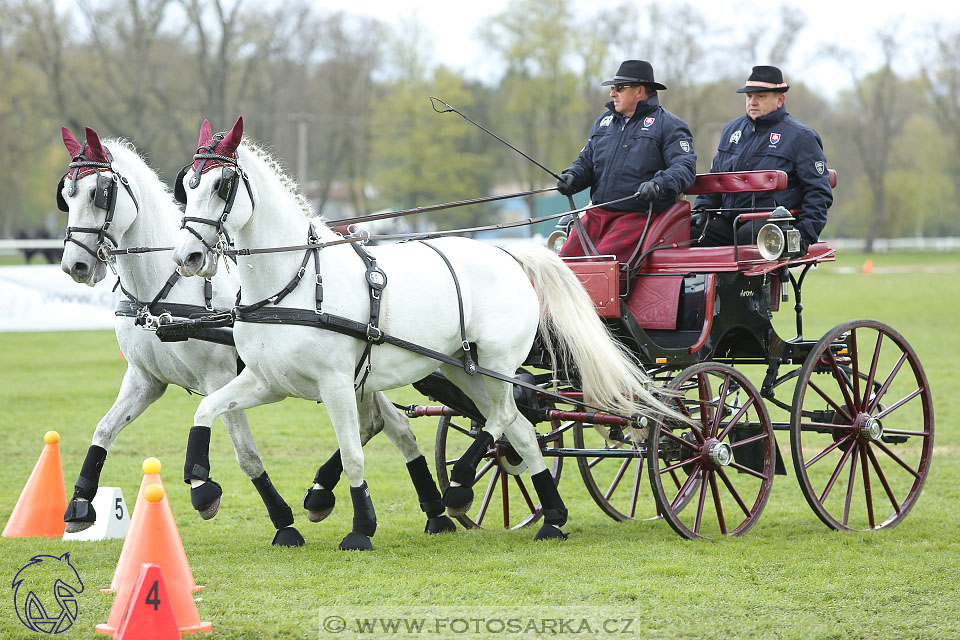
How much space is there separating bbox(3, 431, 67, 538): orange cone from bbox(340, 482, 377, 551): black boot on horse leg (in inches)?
73.1

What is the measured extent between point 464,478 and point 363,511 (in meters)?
0.58

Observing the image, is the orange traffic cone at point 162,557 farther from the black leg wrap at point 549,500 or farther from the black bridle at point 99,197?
the black leg wrap at point 549,500

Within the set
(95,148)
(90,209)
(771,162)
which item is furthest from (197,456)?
(771,162)

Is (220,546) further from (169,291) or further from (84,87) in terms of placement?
(84,87)

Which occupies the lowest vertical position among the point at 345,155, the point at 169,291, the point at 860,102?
the point at 169,291

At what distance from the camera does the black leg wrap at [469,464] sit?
5.56 metres

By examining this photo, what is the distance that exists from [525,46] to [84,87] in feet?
58.9

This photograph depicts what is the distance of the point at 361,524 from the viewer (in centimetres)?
533

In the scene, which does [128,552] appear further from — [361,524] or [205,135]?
[205,135]

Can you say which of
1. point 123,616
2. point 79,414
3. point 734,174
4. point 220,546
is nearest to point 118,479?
point 220,546

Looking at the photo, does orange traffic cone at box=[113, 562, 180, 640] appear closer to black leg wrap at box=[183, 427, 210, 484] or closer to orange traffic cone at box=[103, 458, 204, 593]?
orange traffic cone at box=[103, 458, 204, 593]

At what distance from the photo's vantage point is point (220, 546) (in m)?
5.75

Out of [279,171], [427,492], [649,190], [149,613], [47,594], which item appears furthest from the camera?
[427,492]

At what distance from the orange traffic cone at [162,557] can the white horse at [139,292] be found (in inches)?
42.3
